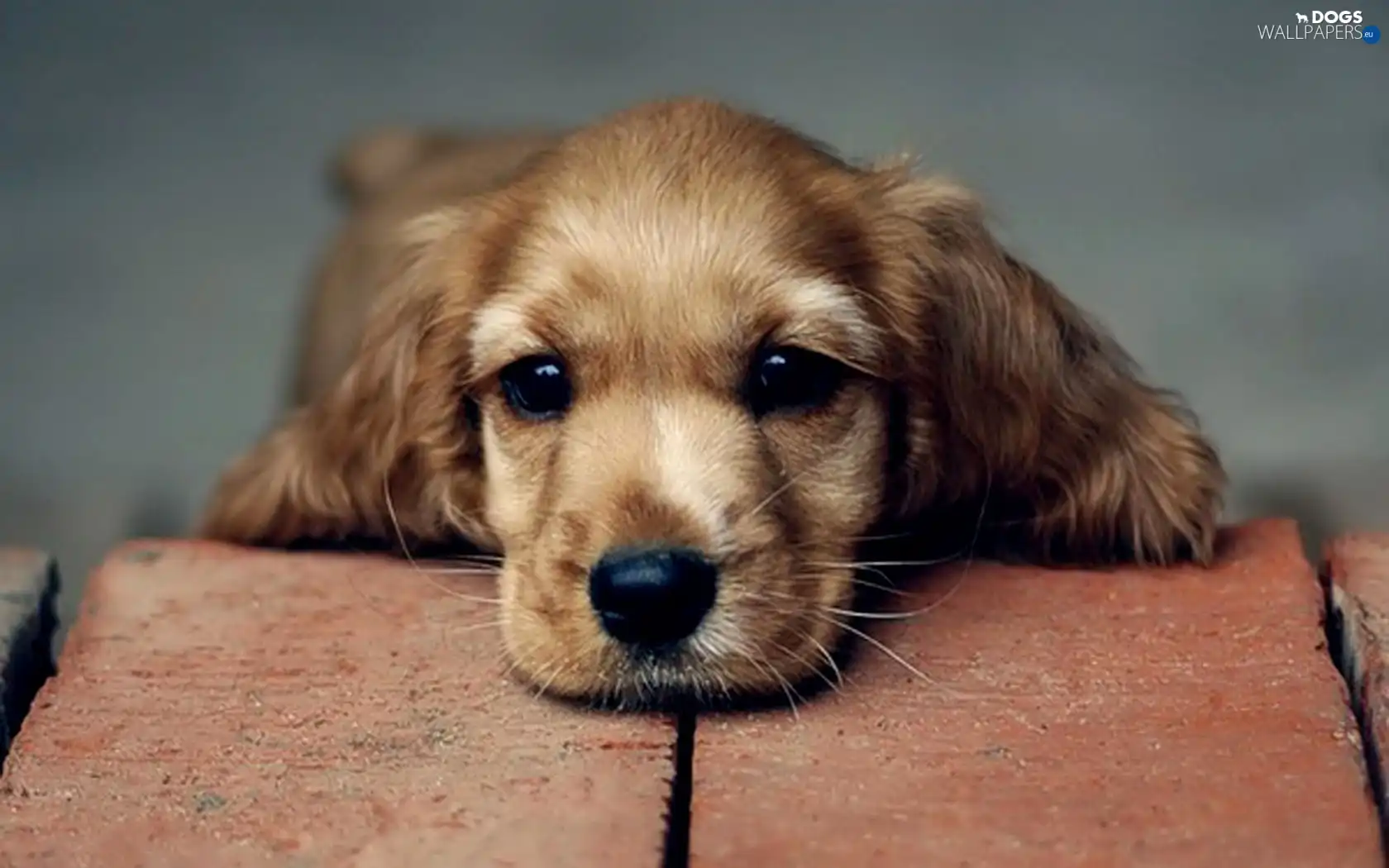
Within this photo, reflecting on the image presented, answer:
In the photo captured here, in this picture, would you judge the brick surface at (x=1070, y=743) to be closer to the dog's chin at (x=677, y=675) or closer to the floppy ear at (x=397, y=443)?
the dog's chin at (x=677, y=675)

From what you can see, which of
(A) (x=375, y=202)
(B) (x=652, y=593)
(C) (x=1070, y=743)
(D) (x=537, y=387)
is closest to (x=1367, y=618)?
(C) (x=1070, y=743)

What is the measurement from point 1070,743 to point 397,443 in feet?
3.52

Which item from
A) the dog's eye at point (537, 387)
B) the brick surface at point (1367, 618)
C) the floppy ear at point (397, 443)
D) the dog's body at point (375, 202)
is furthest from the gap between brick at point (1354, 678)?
the dog's body at point (375, 202)

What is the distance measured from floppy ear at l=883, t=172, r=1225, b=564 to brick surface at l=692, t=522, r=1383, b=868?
0.11 meters

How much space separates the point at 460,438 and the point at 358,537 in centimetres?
24

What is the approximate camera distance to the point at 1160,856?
2209mm

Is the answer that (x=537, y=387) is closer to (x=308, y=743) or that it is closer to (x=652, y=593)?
(x=652, y=593)

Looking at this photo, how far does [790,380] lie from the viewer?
8.98 ft

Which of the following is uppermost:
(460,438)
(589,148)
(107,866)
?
(589,148)

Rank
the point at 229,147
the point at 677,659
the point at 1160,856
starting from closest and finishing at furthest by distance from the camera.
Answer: the point at 1160,856
the point at 677,659
the point at 229,147

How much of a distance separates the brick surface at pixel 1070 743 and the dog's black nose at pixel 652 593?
120 millimetres

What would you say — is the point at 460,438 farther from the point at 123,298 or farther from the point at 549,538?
the point at 123,298

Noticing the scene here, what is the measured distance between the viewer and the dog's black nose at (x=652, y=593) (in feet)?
8.06

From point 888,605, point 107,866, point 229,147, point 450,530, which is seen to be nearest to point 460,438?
point 450,530
